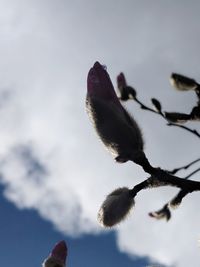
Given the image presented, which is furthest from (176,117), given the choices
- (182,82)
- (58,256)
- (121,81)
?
(58,256)

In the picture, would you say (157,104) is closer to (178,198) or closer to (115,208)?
(178,198)

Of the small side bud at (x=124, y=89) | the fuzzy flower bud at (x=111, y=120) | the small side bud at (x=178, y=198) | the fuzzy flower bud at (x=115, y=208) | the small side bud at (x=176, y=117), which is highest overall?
the small side bud at (x=124, y=89)

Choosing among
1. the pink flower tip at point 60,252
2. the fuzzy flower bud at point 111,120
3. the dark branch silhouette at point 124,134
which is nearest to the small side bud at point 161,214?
the dark branch silhouette at point 124,134

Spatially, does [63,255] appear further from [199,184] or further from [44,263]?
[199,184]

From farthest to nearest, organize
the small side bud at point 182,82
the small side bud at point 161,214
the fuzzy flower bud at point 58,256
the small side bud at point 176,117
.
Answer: the fuzzy flower bud at point 58,256, the small side bud at point 161,214, the small side bud at point 176,117, the small side bud at point 182,82

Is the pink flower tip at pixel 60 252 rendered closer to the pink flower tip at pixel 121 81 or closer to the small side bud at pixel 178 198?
the small side bud at pixel 178 198

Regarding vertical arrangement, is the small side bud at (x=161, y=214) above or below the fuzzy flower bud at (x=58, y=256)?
below

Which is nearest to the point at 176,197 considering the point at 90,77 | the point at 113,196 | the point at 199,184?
the point at 199,184

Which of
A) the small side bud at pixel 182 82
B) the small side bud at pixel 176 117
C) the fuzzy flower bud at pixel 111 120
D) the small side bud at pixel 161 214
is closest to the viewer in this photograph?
the small side bud at pixel 182 82
